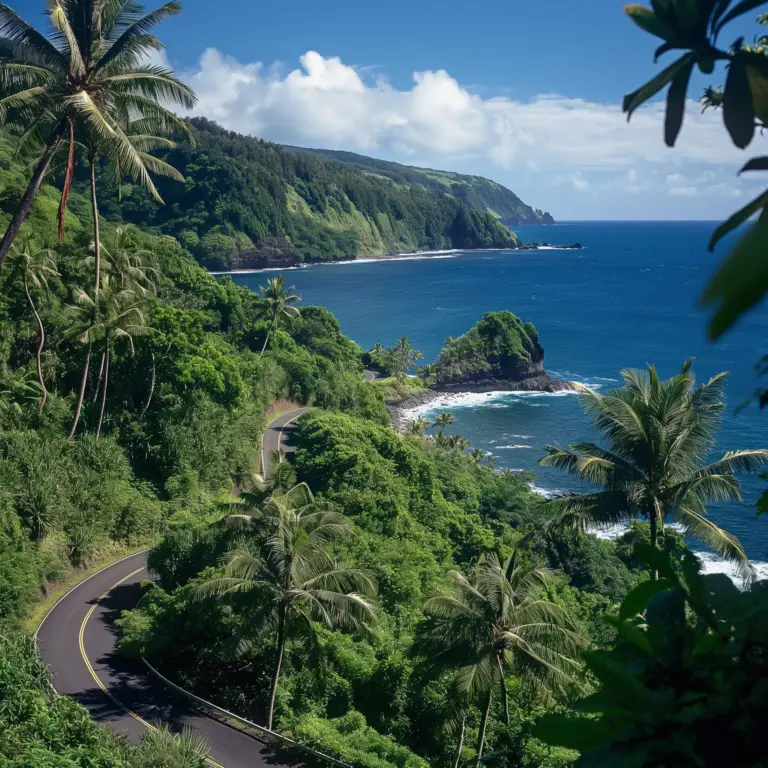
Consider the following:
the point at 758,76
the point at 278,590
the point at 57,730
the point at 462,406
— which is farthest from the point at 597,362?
the point at 758,76

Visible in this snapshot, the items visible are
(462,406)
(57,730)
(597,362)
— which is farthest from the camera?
(597,362)

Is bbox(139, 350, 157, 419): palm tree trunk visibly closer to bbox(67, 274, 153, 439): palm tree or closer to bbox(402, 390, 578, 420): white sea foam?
bbox(67, 274, 153, 439): palm tree

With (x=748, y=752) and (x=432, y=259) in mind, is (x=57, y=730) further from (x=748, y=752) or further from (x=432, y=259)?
(x=432, y=259)

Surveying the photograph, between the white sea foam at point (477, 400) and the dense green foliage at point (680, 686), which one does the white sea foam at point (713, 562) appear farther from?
the dense green foliage at point (680, 686)

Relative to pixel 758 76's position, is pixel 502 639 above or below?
below

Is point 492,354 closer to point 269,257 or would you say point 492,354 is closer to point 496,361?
point 496,361
